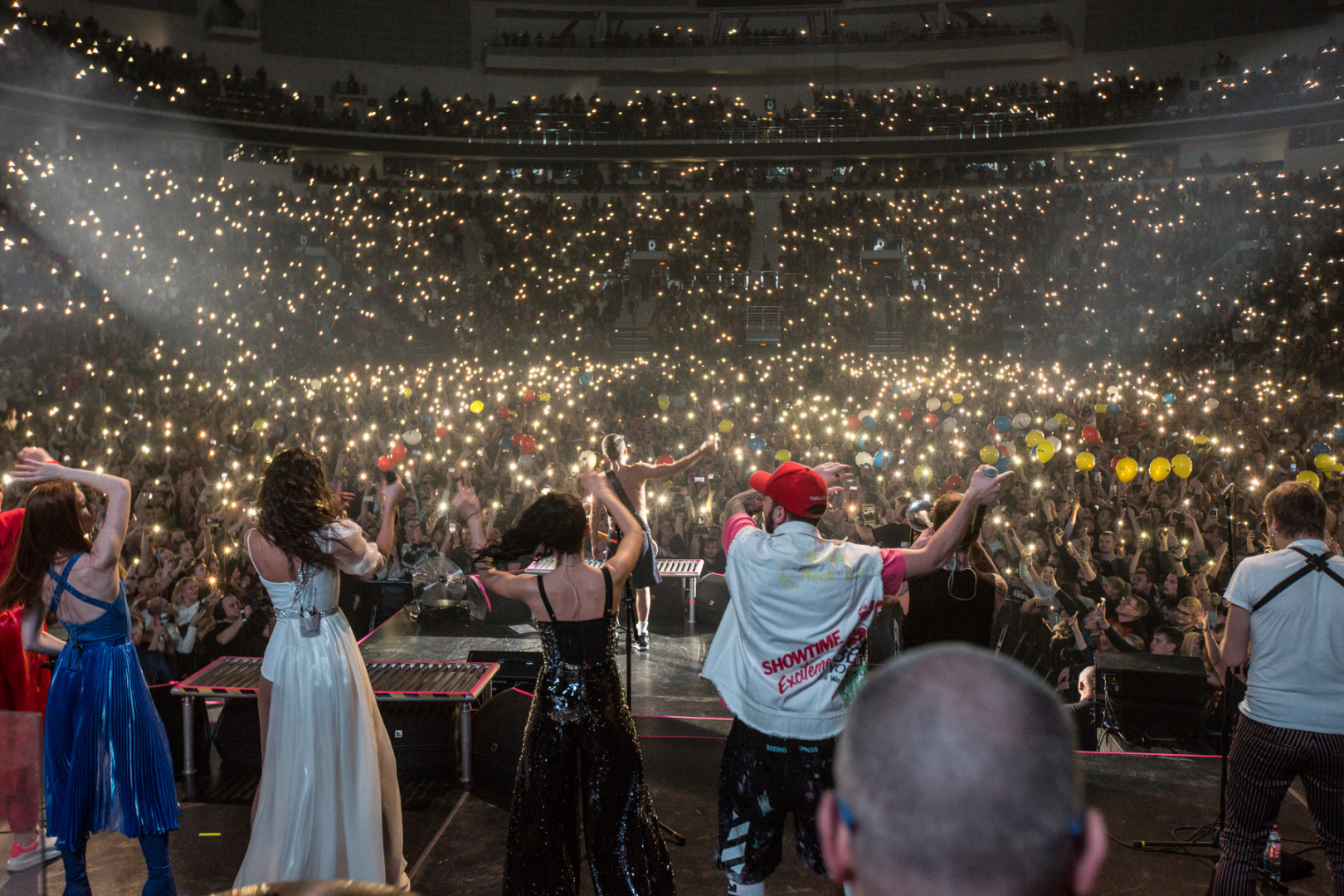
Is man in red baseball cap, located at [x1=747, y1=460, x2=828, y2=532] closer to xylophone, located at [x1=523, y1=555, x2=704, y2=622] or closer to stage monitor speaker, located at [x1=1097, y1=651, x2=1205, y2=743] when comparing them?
stage monitor speaker, located at [x1=1097, y1=651, x2=1205, y2=743]

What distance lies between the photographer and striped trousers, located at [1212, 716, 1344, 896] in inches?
112

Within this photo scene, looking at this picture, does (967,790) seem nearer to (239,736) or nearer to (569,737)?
(569,737)

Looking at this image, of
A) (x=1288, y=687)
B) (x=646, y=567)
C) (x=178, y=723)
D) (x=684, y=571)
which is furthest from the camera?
(x=684, y=571)

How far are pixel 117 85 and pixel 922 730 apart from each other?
23.8 m

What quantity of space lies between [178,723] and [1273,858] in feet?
17.9

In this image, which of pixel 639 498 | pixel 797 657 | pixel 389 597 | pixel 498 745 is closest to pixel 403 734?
pixel 498 745

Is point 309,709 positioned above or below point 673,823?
above

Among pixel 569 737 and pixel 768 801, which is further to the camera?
pixel 569 737

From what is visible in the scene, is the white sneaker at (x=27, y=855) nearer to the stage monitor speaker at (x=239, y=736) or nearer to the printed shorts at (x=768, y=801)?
the printed shorts at (x=768, y=801)

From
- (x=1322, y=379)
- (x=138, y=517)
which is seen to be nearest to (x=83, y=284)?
(x=138, y=517)

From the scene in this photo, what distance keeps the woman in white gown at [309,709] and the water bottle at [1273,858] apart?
3558 millimetres

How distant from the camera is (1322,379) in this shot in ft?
47.0

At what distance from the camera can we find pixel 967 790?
0.85 meters

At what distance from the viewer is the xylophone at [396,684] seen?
4.64 meters
